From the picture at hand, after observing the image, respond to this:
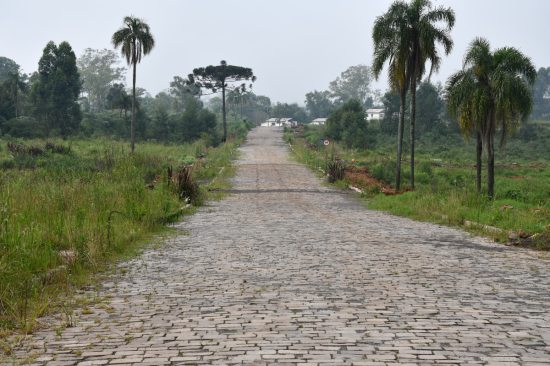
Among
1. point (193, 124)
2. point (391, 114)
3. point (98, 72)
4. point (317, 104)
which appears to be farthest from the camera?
point (317, 104)

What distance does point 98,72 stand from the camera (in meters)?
129

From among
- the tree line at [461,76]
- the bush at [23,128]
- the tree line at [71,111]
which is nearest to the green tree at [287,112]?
the tree line at [71,111]

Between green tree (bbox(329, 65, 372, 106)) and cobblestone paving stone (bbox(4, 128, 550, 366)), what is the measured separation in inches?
6865

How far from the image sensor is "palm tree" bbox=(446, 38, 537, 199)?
63.9 feet

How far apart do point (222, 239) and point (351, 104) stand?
57.4 metres

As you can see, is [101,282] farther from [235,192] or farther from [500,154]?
[500,154]

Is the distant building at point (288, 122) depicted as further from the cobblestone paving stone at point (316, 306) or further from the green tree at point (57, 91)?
the cobblestone paving stone at point (316, 306)

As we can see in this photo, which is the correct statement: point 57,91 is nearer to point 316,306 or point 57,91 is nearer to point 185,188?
point 185,188

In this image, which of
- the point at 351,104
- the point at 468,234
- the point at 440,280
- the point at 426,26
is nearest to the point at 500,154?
the point at 351,104

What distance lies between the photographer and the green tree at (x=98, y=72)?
5054 inches

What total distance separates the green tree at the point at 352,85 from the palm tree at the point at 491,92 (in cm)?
16270

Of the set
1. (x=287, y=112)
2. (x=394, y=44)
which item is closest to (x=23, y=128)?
(x=394, y=44)

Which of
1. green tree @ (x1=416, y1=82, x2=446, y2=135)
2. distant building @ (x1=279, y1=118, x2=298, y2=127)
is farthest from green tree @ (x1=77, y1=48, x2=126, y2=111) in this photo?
green tree @ (x1=416, y1=82, x2=446, y2=135)

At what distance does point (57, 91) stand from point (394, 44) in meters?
45.8
